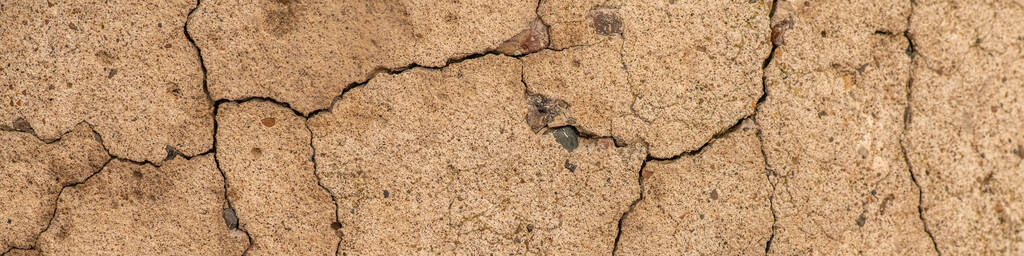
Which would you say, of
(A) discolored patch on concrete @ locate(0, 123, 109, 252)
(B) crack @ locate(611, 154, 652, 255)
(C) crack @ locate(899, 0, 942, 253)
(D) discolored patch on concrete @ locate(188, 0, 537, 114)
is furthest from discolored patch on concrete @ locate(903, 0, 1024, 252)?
(A) discolored patch on concrete @ locate(0, 123, 109, 252)

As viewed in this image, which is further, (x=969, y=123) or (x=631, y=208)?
(x=969, y=123)

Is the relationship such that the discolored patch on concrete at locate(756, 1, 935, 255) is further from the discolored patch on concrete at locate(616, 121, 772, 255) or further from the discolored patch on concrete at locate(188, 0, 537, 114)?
the discolored patch on concrete at locate(188, 0, 537, 114)

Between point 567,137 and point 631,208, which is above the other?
point 567,137

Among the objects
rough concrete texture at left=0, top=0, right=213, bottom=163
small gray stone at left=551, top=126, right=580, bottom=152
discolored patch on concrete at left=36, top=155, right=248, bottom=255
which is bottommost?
discolored patch on concrete at left=36, top=155, right=248, bottom=255

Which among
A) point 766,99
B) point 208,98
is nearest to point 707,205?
point 766,99

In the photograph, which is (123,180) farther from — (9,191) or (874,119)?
(874,119)

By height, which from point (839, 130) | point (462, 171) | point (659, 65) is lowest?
point (462, 171)

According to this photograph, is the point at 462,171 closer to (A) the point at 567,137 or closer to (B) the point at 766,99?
(A) the point at 567,137

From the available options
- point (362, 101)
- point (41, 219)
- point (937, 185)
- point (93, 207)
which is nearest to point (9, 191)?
point (41, 219)
